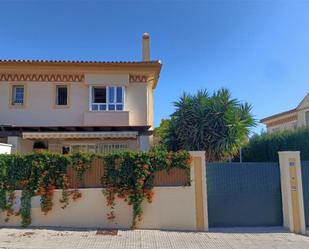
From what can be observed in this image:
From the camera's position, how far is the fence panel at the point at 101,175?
38.3 feet

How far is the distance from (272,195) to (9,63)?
677 inches

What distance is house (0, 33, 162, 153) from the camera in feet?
63.3

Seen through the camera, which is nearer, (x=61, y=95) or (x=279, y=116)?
(x=61, y=95)

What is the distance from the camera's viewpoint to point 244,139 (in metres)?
16.5

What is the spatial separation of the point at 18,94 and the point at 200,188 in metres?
14.4

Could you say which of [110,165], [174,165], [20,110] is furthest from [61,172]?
[20,110]

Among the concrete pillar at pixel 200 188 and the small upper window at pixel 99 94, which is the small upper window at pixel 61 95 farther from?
the concrete pillar at pixel 200 188

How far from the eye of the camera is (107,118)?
19.2 m

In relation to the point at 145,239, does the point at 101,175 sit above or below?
above

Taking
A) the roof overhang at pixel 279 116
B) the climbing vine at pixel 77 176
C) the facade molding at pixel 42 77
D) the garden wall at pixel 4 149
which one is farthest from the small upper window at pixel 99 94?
the roof overhang at pixel 279 116

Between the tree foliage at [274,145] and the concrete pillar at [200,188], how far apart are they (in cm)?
609

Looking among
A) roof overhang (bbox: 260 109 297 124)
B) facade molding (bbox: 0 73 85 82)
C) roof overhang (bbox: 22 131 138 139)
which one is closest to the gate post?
roof overhang (bbox: 22 131 138 139)

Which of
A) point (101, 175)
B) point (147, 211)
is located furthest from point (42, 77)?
point (147, 211)

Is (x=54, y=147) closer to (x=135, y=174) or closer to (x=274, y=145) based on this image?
(x=135, y=174)
